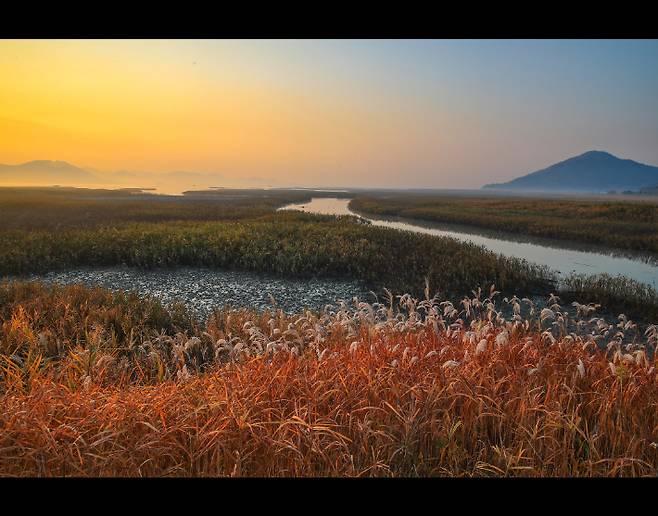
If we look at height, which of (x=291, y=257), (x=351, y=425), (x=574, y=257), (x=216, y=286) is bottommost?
(x=216, y=286)

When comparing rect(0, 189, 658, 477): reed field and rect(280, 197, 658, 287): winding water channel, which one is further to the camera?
rect(280, 197, 658, 287): winding water channel

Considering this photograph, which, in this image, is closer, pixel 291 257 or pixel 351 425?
pixel 351 425

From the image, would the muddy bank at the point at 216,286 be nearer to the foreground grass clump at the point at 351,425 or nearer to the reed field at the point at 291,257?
the reed field at the point at 291,257

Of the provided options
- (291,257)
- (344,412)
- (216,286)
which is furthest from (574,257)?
(344,412)

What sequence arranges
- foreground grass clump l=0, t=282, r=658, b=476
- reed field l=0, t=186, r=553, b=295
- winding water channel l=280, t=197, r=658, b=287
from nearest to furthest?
foreground grass clump l=0, t=282, r=658, b=476, reed field l=0, t=186, r=553, b=295, winding water channel l=280, t=197, r=658, b=287

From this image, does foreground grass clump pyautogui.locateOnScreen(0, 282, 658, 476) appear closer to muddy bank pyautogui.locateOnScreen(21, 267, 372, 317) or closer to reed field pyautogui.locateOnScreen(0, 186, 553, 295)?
muddy bank pyautogui.locateOnScreen(21, 267, 372, 317)

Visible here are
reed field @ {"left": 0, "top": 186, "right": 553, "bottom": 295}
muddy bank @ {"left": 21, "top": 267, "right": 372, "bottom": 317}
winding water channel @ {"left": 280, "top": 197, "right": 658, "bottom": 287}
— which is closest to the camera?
muddy bank @ {"left": 21, "top": 267, "right": 372, "bottom": 317}

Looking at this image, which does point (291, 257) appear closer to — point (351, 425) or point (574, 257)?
point (351, 425)

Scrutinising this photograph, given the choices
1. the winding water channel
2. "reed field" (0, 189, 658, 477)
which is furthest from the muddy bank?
the winding water channel

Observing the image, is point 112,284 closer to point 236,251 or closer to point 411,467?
point 236,251
